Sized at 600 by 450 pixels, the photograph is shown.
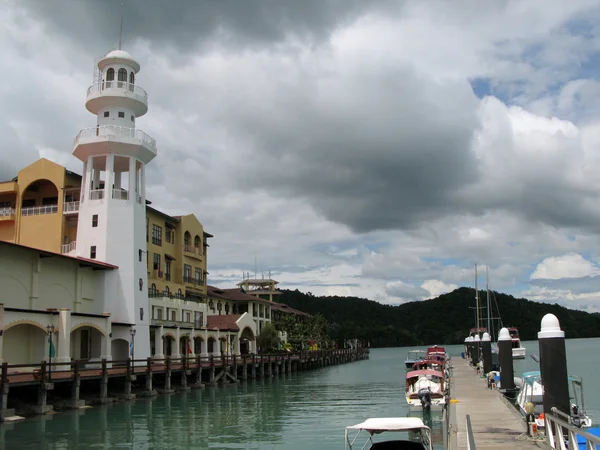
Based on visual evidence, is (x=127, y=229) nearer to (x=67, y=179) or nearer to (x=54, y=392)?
(x=67, y=179)

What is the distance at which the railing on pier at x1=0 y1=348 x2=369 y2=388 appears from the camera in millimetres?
34875

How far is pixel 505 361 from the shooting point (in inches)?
1267

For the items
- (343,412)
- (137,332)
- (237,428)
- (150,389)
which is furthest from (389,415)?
(137,332)

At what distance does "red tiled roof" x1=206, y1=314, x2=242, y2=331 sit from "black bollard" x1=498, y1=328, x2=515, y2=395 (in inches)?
1879

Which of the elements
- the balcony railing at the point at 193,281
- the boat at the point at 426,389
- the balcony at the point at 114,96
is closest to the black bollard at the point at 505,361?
the boat at the point at 426,389

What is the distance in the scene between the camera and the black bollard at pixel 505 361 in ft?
104

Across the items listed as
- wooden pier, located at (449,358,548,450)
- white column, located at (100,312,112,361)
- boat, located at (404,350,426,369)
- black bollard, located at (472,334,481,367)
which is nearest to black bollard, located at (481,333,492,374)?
wooden pier, located at (449,358,548,450)

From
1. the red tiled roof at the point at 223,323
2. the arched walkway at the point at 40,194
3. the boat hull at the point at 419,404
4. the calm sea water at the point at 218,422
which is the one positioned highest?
the arched walkway at the point at 40,194

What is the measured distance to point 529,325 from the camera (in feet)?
647

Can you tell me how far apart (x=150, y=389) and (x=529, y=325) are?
173606 millimetres

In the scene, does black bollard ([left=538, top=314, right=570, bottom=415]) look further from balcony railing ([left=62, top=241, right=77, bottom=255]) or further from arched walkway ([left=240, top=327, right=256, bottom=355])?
arched walkway ([left=240, top=327, right=256, bottom=355])

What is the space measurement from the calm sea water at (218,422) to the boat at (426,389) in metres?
1.46

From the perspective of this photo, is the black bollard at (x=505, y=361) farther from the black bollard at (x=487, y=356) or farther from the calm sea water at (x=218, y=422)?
the black bollard at (x=487, y=356)

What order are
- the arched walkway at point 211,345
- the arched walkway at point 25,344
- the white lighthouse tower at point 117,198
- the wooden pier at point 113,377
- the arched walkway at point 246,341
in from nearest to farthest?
1. the wooden pier at point 113,377
2. the arched walkway at point 25,344
3. the white lighthouse tower at point 117,198
4. the arched walkway at point 211,345
5. the arched walkway at point 246,341
